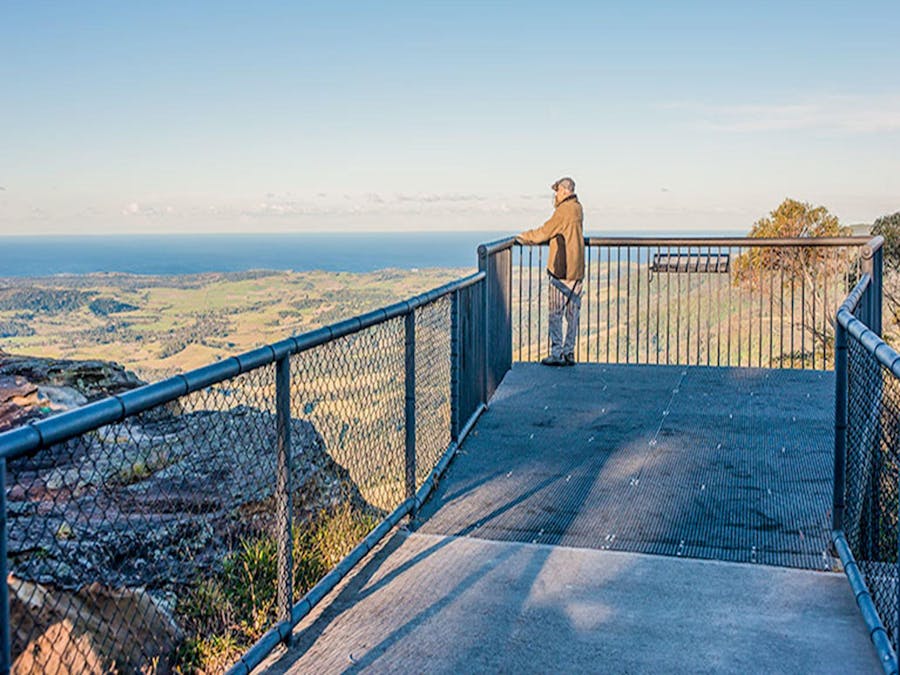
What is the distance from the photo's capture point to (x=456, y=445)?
27.3 ft

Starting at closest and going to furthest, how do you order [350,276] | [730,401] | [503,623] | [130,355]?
1. [503,623]
2. [730,401]
3. [130,355]
4. [350,276]

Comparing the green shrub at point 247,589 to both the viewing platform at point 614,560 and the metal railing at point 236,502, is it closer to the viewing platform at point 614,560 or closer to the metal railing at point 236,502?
the metal railing at point 236,502

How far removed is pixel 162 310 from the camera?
226 ft

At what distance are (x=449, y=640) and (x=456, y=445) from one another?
3.60m

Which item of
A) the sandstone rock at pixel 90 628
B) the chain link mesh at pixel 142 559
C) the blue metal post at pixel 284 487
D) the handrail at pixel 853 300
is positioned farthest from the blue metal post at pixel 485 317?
the blue metal post at pixel 284 487

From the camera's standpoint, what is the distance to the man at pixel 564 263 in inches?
484

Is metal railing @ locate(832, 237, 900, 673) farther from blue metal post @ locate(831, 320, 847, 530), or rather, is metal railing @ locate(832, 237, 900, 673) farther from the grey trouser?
the grey trouser

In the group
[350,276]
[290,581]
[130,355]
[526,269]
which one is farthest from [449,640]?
[350,276]

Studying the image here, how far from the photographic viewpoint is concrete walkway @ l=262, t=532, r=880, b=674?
4547 mm

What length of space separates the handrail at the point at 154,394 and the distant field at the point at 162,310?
3201cm

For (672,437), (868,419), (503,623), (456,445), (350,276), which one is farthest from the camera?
(350,276)

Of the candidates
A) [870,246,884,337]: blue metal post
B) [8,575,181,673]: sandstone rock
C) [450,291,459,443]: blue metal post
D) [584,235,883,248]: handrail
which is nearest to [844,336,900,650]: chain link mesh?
[870,246,884,337]: blue metal post

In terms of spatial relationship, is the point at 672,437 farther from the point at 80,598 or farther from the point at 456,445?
the point at 80,598

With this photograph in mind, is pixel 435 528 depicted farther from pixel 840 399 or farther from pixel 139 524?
pixel 840 399
